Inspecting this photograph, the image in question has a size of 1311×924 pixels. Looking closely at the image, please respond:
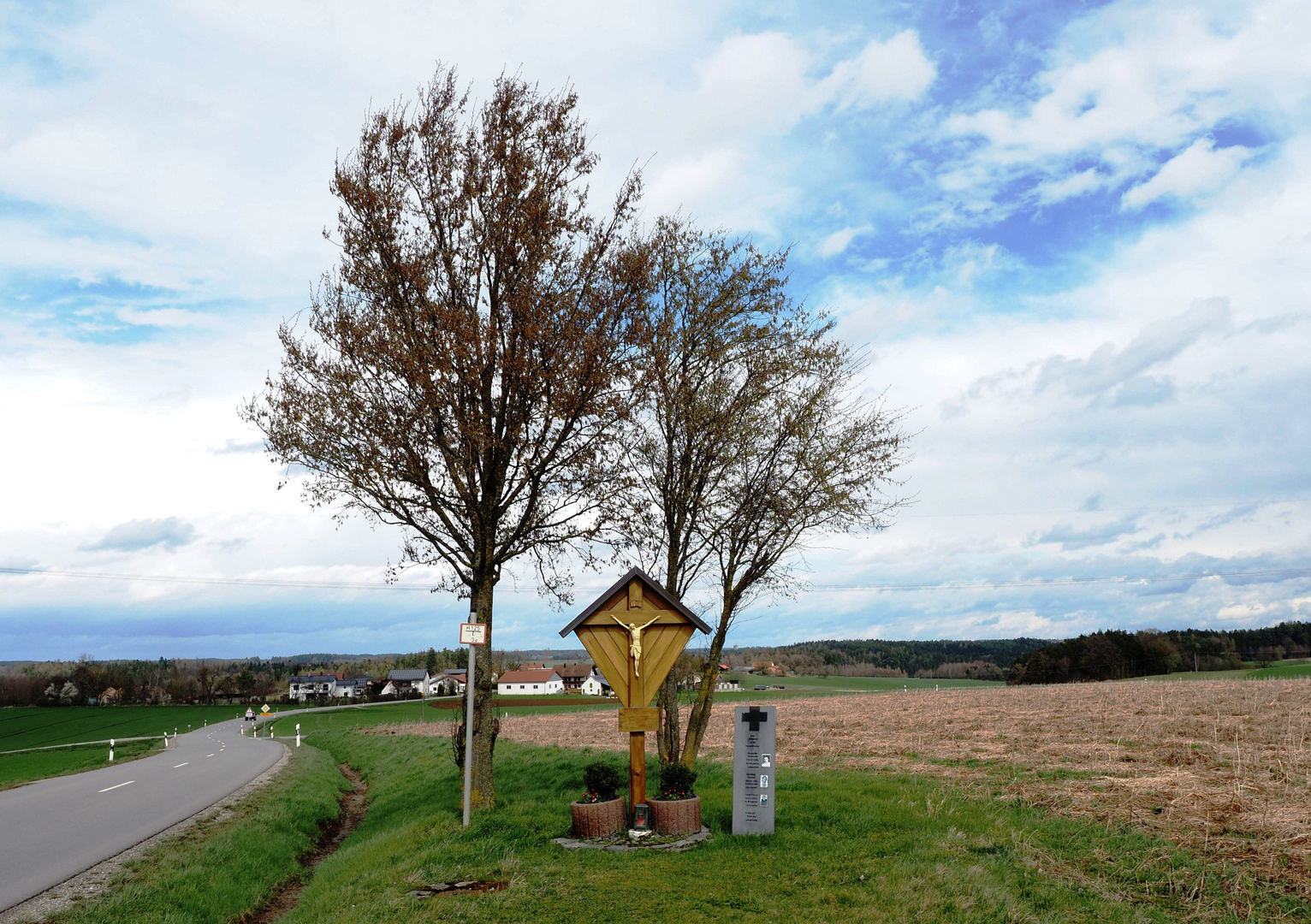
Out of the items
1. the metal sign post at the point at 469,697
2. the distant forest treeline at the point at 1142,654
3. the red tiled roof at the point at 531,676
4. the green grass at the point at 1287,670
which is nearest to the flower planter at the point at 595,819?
the metal sign post at the point at 469,697

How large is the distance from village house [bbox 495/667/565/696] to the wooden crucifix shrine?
432 ft

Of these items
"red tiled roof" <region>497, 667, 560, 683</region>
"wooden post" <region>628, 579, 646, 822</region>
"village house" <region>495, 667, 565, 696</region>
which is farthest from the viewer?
"red tiled roof" <region>497, 667, 560, 683</region>

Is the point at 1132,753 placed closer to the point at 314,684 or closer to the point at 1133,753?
the point at 1133,753

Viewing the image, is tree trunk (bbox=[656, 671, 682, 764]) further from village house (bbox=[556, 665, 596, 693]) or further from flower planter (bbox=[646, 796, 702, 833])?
village house (bbox=[556, 665, 596, 693])

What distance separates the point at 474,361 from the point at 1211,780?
15.4 m

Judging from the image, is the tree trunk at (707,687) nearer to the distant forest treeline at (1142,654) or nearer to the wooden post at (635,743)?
the wooden post at (635,743)

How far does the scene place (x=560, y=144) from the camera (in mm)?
17094

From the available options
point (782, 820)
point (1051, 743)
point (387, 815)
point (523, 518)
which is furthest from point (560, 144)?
point (1051, 743)

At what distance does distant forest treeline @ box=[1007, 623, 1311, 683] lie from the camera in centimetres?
9300

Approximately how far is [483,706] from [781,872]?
733cm

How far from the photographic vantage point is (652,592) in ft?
46.1

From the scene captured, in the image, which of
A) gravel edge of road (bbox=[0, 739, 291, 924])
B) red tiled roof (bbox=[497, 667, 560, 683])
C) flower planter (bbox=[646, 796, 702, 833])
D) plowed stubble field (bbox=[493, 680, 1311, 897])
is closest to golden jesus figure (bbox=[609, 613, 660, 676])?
flower planter (bbox=[646, 796, 702, 833])

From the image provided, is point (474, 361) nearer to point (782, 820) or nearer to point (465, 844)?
point (465, 844)

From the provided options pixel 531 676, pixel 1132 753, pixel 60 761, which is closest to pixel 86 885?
pixel 1132 753
